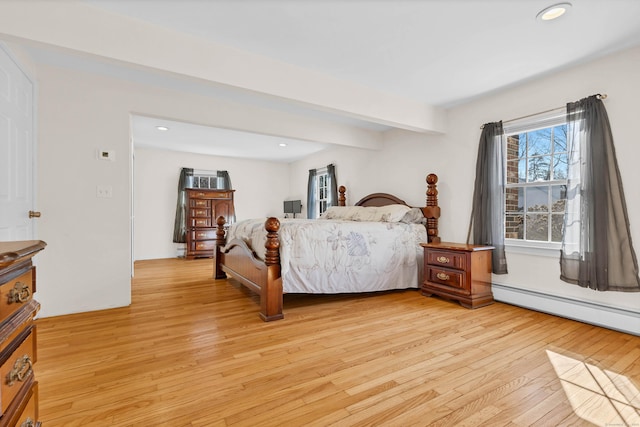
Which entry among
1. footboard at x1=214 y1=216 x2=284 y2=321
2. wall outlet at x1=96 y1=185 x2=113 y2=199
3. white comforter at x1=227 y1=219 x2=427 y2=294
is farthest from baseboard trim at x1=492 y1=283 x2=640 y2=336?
wall outlet at x1=96 y1=185 x2=113 y2=199

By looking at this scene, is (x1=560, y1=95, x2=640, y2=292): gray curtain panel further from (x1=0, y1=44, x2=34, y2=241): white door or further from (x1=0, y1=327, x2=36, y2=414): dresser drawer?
(x1=0, y1=44, x2=34, y2=241): white door

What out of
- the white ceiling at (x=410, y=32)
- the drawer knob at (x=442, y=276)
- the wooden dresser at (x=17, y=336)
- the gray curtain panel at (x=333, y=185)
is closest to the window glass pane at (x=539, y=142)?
the white ceiling at (x=410, y=32)

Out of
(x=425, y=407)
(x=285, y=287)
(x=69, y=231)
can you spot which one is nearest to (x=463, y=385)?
(x=425, y=407)

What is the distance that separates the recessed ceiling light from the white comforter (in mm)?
2223

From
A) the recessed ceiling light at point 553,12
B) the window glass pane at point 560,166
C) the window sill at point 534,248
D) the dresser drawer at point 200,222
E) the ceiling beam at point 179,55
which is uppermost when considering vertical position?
the recessed ceiling light at point 553,12

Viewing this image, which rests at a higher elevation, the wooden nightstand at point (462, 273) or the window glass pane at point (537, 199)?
the window glass pane at point (537, 199)

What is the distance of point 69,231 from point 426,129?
12.8 feet

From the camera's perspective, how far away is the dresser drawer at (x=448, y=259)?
3.04 m

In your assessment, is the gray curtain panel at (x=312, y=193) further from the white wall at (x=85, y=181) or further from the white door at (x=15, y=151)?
the white door at (x=15, y=151)

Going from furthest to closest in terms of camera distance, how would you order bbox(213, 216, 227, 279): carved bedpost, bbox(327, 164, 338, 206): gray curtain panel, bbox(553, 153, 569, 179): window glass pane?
bbox(327, 164, 338, 206): gray curtain panel → bbox(213, 216, 227, 279): carved bedpost → bbox(553, 153, 569, 179): window glass pane

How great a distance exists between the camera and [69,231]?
2740 millimetres

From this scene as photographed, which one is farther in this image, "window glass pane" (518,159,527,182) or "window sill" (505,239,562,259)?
"window glass pane" (518,159,527,182)

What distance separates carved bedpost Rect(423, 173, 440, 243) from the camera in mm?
3787

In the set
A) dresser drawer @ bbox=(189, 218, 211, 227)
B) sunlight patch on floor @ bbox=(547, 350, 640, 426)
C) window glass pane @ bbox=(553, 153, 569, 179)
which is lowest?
sunlight patch on floor @ bbox=(547, 350, 640, 426)
